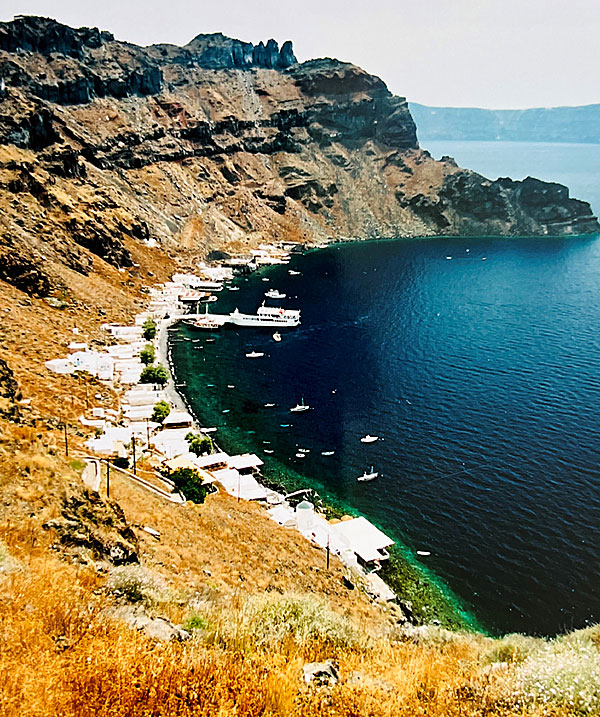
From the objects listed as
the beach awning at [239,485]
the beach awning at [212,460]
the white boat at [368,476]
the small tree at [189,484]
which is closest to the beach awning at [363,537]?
the white boat at [368,476]

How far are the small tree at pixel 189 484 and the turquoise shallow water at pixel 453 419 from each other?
16335 mm

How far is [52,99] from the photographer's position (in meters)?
172

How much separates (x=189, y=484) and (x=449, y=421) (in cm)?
3943

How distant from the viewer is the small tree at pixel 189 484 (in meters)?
47.7

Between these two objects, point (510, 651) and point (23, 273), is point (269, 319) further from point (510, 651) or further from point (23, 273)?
point (510, 651)

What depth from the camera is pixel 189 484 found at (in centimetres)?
4853

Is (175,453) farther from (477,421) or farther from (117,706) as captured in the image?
(117,706)

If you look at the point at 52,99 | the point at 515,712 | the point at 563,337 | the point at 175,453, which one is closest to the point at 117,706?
the point at 515,712

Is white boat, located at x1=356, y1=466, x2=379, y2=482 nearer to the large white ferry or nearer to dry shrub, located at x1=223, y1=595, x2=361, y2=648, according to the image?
dry shrub, located at x1=223, y1=595, x2=361, y2=648

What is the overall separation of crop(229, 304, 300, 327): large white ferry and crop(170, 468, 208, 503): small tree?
232 ft

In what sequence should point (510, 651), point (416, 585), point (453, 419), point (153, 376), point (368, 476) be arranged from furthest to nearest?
1. point (153, 376)
2. point (453, 419)
3. point (368, 476)
4. point (416, 585)
5. point (510, 651)

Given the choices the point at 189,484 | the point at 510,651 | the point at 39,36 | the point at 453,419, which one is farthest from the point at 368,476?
the point at 39,36

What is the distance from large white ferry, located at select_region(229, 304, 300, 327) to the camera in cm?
11944

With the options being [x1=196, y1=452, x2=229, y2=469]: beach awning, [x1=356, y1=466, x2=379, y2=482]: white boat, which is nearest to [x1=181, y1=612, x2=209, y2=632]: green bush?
[x1=196, y1=452, x2=229, y2=469]: beach awning
